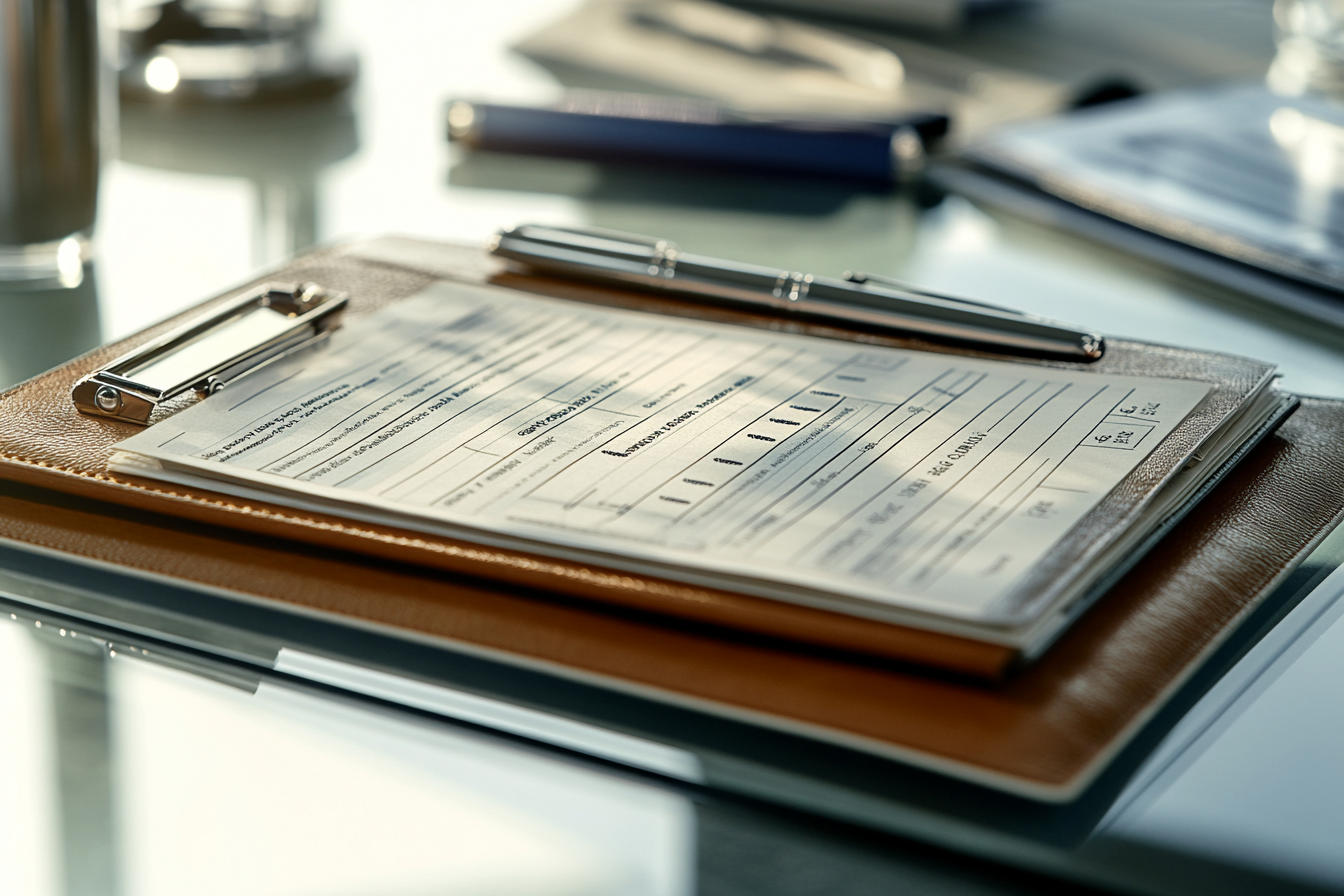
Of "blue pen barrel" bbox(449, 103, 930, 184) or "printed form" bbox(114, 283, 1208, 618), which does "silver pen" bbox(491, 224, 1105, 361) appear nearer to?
"printed form" bbox(114, 283, 1208, 618)

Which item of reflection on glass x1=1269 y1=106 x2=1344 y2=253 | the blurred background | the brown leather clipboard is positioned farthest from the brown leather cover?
reflection on glass x1=1269 y1=106 x2=1344 y2=253

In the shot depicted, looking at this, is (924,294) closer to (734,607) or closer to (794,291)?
(794,291)

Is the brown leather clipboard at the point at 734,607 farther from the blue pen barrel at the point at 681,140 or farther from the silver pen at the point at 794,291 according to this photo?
the blue pen barrel at the point at 681,140

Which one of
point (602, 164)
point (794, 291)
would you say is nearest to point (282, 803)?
point (794, 291)

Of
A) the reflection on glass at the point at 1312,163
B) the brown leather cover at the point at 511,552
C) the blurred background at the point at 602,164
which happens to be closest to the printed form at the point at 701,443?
the brown leather cover at the point at 511,552

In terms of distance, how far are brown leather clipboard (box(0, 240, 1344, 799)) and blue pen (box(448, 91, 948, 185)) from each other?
484 millimetres

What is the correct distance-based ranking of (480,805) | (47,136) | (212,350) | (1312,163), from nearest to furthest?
(480,805)
(212,350)
(47,136)
(1312,163)

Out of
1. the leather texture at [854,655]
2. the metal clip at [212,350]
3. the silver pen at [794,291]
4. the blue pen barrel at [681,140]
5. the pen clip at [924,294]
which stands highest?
the blue pen barrel at [681,140]

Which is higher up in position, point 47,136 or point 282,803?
point 47,136

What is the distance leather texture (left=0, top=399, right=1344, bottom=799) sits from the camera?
0.33 meters

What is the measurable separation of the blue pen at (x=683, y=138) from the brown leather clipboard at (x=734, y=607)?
19.0 inches

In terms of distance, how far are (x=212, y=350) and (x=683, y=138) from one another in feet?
1.53

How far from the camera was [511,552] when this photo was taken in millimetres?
380

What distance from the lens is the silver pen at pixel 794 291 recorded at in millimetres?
541
